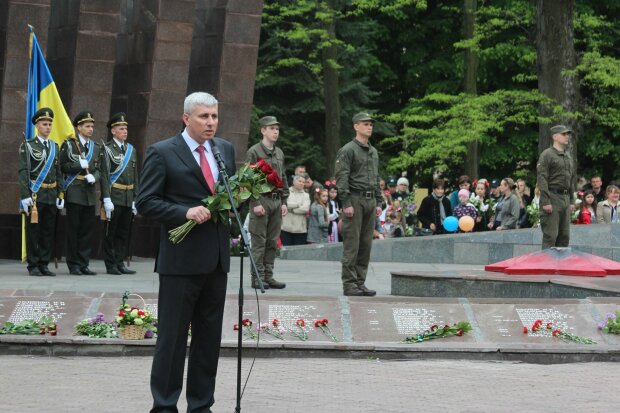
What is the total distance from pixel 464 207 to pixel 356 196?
9701 mm

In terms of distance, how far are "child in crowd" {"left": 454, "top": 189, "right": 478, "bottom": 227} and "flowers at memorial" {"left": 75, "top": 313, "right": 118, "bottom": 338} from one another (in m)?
12.9

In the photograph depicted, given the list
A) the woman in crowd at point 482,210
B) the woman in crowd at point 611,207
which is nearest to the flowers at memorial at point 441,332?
the woman in crowd at point 482,210

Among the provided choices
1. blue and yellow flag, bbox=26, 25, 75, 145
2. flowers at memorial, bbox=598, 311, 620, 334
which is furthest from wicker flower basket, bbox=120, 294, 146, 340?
blue and yellow flag, bbox=26, 25, 75, 145

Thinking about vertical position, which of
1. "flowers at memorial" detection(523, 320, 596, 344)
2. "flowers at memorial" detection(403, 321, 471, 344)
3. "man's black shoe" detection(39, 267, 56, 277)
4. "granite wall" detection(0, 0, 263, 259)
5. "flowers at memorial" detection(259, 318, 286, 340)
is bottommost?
"man's black shoe" detection(39, 267, 56, 277)

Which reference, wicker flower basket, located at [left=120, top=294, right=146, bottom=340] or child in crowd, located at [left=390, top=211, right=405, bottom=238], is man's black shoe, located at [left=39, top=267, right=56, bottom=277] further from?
child in crowd, located at [left=390, top=211, right=405, bottom=238]

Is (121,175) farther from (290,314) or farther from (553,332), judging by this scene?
(553,332)

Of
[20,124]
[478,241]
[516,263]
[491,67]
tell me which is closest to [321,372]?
[516,263]

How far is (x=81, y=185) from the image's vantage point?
1697 cm

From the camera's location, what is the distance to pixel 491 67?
3681cm

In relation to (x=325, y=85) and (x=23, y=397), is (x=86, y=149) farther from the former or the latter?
(x=325, y=85)

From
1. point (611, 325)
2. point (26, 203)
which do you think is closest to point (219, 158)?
point (611, 325)

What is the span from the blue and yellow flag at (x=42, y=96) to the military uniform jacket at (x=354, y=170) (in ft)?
15.5

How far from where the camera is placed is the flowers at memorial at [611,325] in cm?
1238

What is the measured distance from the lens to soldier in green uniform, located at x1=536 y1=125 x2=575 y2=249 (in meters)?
17.4
